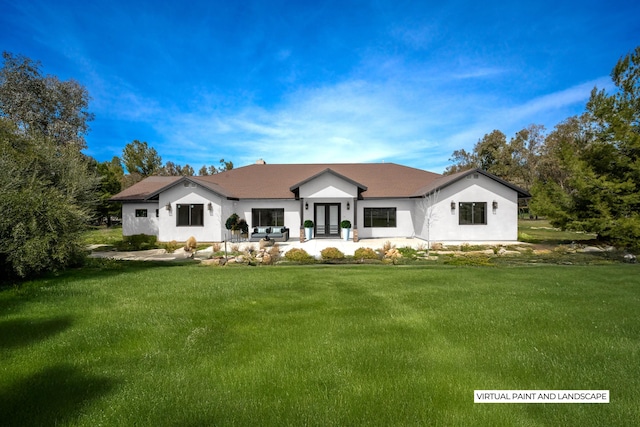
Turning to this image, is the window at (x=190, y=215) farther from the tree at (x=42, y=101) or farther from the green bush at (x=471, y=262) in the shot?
the green bush at (x=471, y=262)

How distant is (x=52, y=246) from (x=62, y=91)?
81.2ft

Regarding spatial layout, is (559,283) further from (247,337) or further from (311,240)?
(311,240)

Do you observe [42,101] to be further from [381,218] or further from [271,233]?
[381,218]

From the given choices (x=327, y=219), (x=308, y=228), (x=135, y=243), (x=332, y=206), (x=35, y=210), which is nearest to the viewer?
(x=35, y=210)

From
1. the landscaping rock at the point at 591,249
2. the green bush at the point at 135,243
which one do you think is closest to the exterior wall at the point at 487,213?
the landscaping rock at the point at 591,249

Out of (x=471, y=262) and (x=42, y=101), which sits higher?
(x=42, y=101)

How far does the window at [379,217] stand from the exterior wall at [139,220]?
16398mm

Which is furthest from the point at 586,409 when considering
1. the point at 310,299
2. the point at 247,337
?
the point at 310,299

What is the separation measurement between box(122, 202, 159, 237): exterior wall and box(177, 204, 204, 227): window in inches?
158

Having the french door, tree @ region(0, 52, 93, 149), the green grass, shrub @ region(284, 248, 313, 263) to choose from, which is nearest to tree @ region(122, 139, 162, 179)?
tree @ region(0, 52, 93, 149)

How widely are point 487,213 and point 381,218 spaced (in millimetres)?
7293

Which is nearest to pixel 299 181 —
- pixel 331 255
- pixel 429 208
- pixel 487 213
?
pixel 429 208

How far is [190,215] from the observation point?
67.0 ft

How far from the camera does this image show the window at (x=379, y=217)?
22.9 metres
